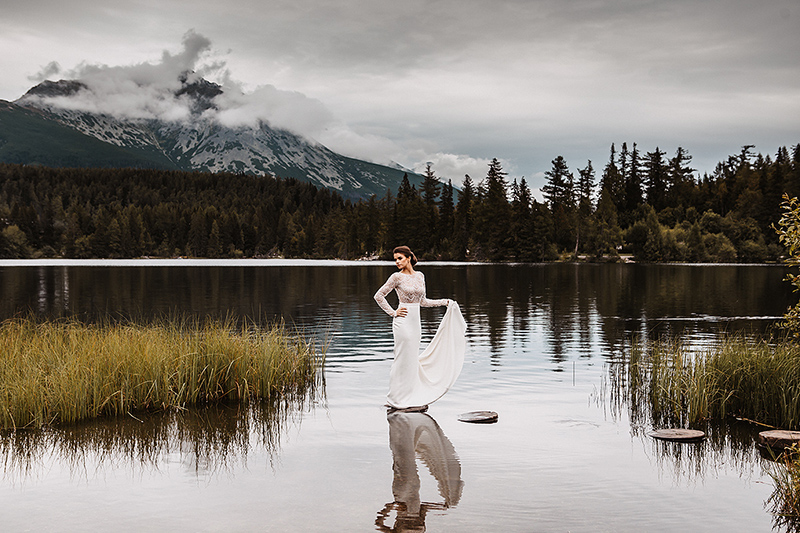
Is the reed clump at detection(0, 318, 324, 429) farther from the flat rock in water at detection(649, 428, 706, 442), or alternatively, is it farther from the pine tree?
the pine tree

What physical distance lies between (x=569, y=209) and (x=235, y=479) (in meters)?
155

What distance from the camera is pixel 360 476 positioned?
29.3ft

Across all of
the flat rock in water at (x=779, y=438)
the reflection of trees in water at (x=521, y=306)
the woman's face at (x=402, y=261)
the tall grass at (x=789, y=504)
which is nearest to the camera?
the tall grass at (x=789, y=504)

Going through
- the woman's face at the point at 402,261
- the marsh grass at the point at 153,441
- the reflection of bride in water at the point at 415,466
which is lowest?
the reflection of bride in water at the point at 415,466

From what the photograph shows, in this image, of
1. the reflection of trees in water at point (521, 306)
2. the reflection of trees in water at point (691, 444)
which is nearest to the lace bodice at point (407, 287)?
the reflection of trees in water at point (691, 444)

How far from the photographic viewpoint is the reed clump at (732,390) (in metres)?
12.0

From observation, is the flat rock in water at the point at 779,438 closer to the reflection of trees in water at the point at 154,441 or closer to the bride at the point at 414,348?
the bride at the point at 414,348

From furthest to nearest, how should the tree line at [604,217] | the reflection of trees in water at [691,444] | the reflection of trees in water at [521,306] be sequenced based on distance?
Answer: 1. the tree line at [604,217]
2. the reflection of trees in water at [521,306]
3. the reflection of trees in water at [691,444]

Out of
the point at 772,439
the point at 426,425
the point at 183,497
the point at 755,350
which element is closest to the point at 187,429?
the point at 183,497

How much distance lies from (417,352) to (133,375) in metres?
5.42

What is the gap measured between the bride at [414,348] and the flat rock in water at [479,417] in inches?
36.1

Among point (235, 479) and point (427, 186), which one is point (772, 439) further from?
point (427, 186)

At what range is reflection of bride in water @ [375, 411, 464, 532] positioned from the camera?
754cm

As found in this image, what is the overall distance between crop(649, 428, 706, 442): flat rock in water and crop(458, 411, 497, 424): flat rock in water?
275cm
